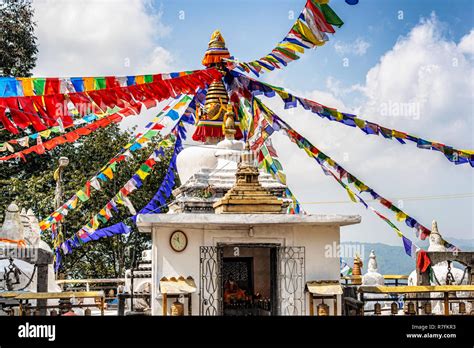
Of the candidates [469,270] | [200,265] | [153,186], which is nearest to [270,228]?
[200,265]

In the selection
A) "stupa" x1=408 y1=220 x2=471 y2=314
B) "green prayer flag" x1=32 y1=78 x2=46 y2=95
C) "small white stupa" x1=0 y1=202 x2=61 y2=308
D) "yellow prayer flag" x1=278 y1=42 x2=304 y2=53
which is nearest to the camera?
"green prayer flag" x1=32 y1=78 x2=46 y2=95

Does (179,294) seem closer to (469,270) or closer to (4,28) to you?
(469,270)

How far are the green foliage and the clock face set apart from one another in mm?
12467

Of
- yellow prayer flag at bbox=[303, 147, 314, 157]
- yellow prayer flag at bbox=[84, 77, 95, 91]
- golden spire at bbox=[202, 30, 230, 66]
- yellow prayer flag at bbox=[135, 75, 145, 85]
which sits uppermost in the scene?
golden spire at bbox=[202, 30, 230, 66]

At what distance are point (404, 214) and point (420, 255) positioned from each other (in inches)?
43.6

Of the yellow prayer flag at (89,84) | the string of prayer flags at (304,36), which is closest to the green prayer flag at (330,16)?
the string of prayer flags at (304,36)

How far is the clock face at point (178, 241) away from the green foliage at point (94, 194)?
12.5m

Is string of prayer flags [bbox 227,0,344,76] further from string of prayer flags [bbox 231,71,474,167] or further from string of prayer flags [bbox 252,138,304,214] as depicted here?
string of prayer flags [bbox 252,138,304,214]

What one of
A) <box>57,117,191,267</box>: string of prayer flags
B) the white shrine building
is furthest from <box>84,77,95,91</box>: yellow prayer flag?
<box>57,117,191,267</box>: string of prayer flags

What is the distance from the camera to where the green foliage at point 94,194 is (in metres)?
23.0

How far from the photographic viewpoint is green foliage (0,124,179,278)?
23.0 meters

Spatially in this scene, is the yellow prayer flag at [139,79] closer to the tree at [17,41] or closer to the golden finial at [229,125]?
the golden finial at [229,125]

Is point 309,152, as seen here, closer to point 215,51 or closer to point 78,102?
point 215,51
